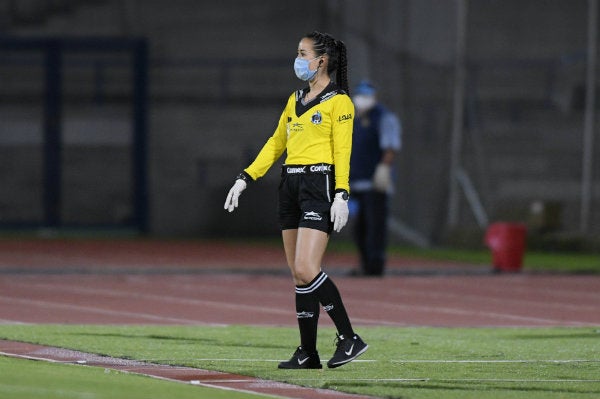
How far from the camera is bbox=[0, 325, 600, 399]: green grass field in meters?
8.71

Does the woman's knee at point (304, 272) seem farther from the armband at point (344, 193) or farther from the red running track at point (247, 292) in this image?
the red running track at point (247, 292)

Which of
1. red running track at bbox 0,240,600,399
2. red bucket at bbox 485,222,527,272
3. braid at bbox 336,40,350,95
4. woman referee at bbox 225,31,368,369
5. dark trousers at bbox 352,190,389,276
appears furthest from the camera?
red bucket at bbox 485,222,527,272

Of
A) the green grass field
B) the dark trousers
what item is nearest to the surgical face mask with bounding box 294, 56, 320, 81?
the green grass field

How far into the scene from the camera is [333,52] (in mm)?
9992

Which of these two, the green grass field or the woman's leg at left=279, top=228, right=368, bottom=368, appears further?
the woman's leg at left=279, top=228, right=368, bottom=368

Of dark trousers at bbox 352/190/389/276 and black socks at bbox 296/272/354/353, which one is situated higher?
black socks at bbox 296/272/354/353

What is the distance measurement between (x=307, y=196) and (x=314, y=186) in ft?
0.25

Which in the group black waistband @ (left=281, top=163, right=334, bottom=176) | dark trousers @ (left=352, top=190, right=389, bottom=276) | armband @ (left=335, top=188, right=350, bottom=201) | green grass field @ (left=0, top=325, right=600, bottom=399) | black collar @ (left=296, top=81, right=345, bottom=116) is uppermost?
black collar @ (left=296, top=81, right=345, bottom=116)

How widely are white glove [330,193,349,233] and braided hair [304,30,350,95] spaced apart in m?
0.78

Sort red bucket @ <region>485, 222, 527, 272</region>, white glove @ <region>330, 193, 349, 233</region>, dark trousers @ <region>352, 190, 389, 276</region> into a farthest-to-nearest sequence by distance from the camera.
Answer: red bucket @ <region>485, 222, 527, 272</region> < dark trousers @ <region>352, 190, 389, 276</region> < white glove @ <region>330, 193, 349, 233</region>

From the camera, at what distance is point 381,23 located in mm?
27484

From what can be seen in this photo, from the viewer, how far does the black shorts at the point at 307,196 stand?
31.9 ft

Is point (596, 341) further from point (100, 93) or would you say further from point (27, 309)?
point (100, 93)

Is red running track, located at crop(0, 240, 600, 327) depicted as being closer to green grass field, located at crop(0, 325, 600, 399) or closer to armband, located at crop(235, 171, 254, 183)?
green grass field, located at crop(0, 325, 600, 399)
